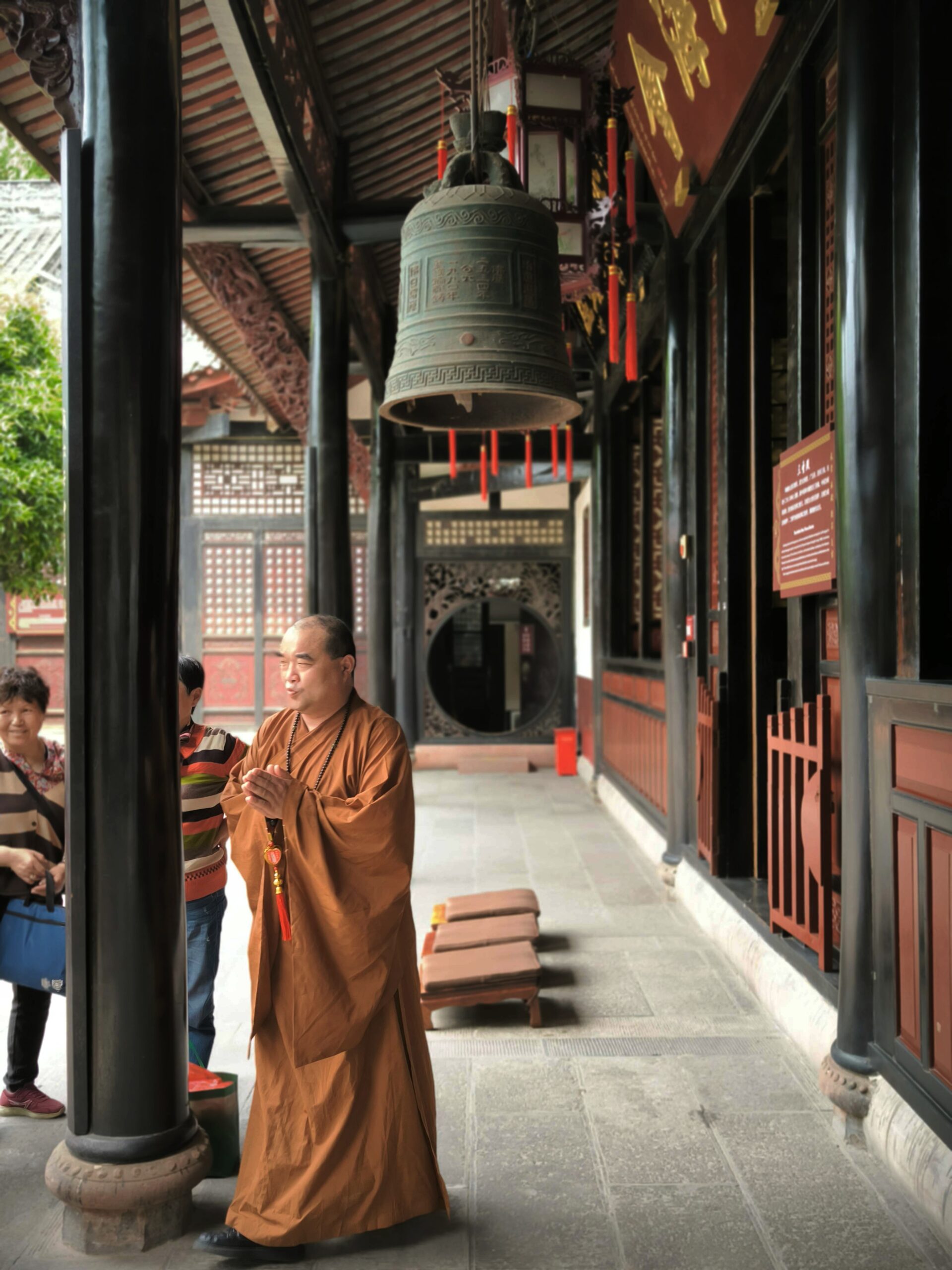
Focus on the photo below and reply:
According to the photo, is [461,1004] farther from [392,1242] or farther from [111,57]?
[111,57]

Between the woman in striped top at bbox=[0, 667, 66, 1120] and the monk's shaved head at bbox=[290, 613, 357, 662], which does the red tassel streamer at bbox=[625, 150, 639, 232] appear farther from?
the woman in striped top at bbox=[0, 667, 66, 1120]

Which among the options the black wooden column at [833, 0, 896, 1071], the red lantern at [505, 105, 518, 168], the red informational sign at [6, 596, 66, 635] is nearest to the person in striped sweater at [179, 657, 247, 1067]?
the black wooden column at [833, 0, 896, 1071]

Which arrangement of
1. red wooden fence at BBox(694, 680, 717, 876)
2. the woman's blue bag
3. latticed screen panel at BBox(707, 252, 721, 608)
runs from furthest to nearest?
latticed screen panel at BBox(707, 252, 721, 608) → red wooden fence at BBox(694, 680, 717, 876) → the woman's blue bag

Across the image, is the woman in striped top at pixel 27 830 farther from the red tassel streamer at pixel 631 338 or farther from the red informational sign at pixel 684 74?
the red informational sign at pixel 684 74

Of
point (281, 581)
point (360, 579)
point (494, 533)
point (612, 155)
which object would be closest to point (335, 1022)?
point (612, 155)

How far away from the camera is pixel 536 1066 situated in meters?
3.42

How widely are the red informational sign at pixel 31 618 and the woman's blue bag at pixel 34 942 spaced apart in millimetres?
11856

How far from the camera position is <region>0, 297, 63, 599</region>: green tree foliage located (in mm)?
10336

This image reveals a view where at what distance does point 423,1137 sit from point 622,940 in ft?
8.53

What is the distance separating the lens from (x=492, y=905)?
4.84 metres

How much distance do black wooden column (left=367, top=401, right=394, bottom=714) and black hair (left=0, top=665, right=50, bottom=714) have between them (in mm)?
7055

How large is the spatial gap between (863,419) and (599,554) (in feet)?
22.2

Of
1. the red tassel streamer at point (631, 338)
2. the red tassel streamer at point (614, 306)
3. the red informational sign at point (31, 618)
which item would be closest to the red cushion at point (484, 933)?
the red tassel streamer at point (631, 338)

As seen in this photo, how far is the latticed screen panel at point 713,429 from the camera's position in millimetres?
5098
